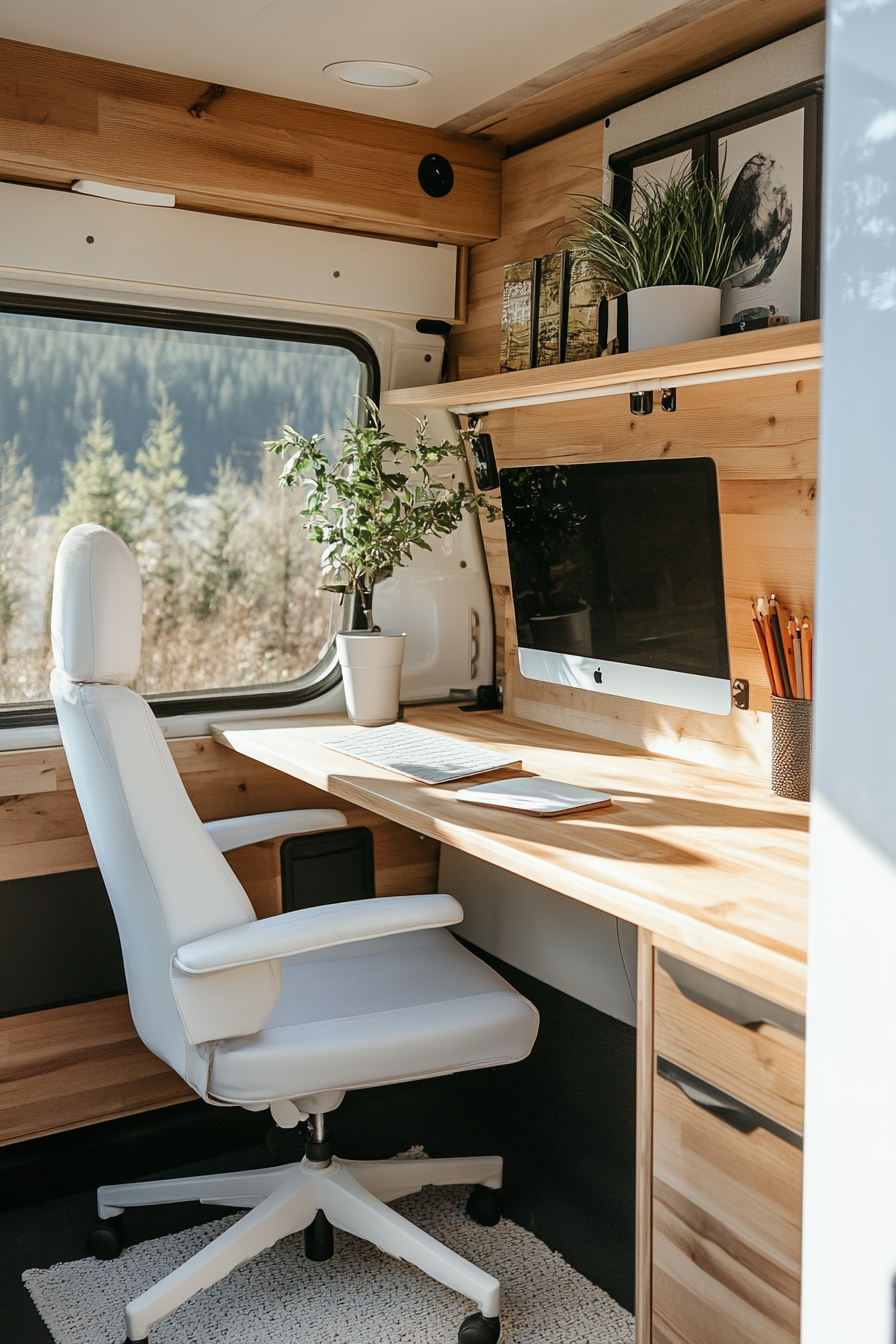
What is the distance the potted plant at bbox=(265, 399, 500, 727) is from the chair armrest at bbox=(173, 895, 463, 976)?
0.87 m

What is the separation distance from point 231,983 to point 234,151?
161 centimetres

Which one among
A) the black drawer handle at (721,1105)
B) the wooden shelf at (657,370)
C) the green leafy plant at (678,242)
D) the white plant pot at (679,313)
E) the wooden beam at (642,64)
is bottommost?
the black drawer handle at (721,1105)

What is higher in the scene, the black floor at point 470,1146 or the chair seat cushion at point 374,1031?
the chair seat cushion at point 374,1031

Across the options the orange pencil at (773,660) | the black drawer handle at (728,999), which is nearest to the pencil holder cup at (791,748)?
the orange pencil at (773,660)

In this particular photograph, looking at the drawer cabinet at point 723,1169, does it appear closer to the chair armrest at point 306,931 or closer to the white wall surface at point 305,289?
the chair armrest at point 306,931

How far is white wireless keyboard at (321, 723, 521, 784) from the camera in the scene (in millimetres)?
2000

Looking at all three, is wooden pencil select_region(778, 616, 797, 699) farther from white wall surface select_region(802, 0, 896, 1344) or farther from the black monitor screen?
white wall surface select_region(802, 0, 896, 1344)

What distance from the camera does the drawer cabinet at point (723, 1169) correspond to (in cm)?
121

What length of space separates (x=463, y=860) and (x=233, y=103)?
1696 millimetres

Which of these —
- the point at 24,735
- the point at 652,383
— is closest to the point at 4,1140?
the point at 24,735

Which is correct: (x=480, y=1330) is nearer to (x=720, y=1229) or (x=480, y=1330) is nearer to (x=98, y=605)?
(x=720, y=1229)

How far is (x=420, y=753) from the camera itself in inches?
85.1

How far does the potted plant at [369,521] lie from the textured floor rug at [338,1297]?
3.44 feet

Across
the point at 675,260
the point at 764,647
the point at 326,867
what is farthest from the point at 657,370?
the point at 326,867
